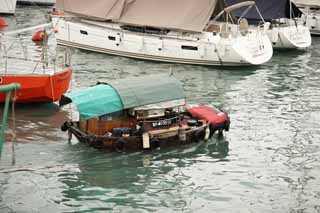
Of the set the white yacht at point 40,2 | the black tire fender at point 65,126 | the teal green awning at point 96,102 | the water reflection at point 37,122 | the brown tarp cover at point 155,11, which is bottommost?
A: the water reflection at point 37,122

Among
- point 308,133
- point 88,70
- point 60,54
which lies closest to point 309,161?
point 308,133

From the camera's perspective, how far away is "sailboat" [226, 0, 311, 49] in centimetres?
4850

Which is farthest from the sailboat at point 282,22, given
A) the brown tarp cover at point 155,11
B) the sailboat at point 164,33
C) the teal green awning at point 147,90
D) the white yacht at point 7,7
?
the white yacht at point 7,7

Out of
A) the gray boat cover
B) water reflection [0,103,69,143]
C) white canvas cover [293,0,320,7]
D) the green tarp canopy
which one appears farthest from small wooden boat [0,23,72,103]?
white canvas cover [293,0,320,7]

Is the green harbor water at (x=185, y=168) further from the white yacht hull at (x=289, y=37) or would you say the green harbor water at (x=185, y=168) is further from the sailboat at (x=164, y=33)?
the white yacht hull at (x=289, y=37)

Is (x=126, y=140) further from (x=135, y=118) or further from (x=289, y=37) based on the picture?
(x=289, y=37)

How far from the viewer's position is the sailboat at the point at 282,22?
1909 inches

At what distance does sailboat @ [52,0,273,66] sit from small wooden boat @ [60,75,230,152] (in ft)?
53.2

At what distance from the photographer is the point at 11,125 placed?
27609 millimetres

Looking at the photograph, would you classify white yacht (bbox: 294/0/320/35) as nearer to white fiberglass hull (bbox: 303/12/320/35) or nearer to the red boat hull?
white fiberglass hull (bbox: 303/12/320/35)

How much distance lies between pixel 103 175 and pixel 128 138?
233 cm

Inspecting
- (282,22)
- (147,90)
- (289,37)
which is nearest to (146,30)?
(289,37)

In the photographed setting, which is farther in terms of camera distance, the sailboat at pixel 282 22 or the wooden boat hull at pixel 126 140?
the sailboat at pixel 282 22

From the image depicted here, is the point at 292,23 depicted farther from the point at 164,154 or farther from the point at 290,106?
the point at 164,154
